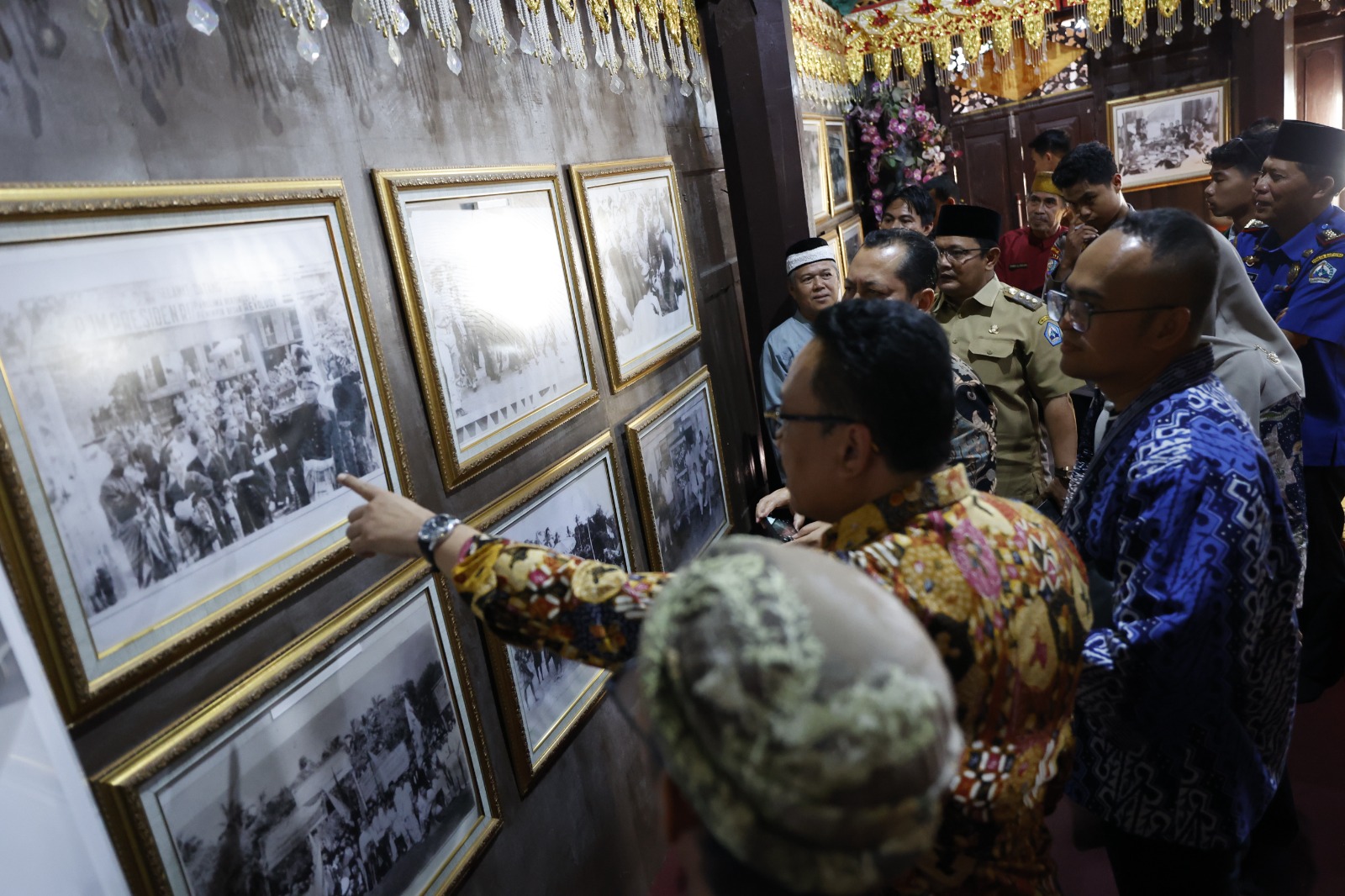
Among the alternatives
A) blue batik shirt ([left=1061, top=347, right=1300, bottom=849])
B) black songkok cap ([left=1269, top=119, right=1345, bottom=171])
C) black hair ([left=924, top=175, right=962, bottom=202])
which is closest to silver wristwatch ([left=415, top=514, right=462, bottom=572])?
blue batik shirt ([left=1061, top=347, right=1300, bottom=849])

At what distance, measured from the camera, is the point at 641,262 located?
288cm

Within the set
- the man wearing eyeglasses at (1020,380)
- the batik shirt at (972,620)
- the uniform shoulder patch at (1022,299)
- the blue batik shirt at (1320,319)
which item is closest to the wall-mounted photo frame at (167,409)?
the batik shirt at (972,620)

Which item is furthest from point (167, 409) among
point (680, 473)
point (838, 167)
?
point (838, 167)

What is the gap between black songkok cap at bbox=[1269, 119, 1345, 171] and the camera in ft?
10.6

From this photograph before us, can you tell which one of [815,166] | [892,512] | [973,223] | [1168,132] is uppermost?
[815,166]

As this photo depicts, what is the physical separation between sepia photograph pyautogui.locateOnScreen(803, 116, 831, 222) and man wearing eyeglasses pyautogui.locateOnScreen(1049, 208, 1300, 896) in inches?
134

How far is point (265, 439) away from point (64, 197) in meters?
0.43

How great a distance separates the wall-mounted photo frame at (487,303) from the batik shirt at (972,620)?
2.11ft

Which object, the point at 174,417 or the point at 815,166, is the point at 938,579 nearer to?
the point at 174,417

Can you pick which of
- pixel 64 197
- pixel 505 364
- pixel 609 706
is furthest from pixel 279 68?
pixel 609 706

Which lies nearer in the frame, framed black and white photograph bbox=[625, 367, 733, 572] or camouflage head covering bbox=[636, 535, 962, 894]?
camouflage head covering bbox=[636, 535, 962, 894]

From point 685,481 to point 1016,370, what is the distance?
1287mm

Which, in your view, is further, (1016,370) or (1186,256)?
(1016,370)

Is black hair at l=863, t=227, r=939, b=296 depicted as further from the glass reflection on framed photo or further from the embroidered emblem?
the glass reflection on framed photo
